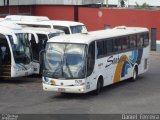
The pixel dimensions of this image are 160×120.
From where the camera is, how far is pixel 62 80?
68.1ft

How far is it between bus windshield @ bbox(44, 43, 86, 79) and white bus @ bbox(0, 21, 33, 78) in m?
3.49


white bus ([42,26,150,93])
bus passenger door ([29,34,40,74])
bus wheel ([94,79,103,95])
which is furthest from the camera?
bus passenger door ([29,34,40,74])

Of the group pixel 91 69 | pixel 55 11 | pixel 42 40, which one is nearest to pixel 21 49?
pixel 42 40

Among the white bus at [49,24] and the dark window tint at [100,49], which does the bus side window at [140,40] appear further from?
the dark window tint at [100,49]

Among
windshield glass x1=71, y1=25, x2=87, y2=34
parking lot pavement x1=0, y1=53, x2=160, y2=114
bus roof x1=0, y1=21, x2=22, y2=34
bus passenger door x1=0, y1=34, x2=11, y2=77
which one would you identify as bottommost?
parking lot pavement x1=0, y1=53, x2=160, y2=114

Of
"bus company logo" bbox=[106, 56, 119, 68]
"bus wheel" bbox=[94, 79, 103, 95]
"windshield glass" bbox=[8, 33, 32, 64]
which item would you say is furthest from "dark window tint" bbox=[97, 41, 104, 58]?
"windshield glass" bbox=[8, 33, 32, 64]

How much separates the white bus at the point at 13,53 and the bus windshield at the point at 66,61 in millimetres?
3488

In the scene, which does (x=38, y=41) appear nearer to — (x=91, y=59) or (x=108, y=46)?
(x=108, y=46)

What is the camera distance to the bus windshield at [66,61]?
2080 centimetres

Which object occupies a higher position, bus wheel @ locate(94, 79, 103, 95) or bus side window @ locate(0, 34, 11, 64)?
bus side window @ locate(0, 34, 11, 64)

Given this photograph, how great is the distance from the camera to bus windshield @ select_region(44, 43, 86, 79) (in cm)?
2080

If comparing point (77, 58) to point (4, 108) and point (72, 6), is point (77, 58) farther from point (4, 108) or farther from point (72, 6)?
point (72, 6)

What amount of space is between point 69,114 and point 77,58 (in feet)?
12.7

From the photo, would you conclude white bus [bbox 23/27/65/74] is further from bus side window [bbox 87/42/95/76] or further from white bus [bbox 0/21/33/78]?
bus side window [bbox 87/42/95/76]
